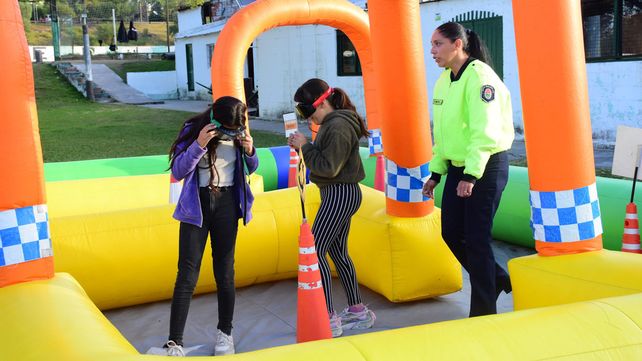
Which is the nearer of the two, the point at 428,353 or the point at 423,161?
the point at 428,353

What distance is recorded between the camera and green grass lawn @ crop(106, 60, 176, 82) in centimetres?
3047

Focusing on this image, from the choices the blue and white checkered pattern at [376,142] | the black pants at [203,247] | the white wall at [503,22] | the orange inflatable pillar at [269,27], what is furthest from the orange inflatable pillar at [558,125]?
the white wall at [503,22]

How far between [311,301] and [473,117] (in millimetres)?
1238

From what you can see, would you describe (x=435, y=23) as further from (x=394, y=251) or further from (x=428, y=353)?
(x=428, y=353)

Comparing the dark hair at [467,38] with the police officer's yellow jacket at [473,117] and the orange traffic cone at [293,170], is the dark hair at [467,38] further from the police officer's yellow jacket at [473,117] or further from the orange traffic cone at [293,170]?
the orange traffic cone at [293,170]

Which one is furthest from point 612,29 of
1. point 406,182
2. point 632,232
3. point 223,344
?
point 223,344

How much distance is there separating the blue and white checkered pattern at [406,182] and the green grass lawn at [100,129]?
8.89 metres

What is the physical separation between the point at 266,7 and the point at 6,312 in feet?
15.8

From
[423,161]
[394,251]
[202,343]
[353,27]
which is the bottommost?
[202,343]

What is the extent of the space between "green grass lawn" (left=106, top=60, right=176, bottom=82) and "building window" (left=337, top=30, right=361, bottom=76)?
1589 cm

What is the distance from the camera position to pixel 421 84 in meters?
4.34

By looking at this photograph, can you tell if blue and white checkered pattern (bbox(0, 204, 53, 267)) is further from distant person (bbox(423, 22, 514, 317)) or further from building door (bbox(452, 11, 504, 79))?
building door (bbox(452, 11, 504, 79))

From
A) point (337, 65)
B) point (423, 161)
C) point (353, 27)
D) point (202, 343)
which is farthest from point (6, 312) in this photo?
point (337, 65)

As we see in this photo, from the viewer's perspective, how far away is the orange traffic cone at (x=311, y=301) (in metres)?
3.65
